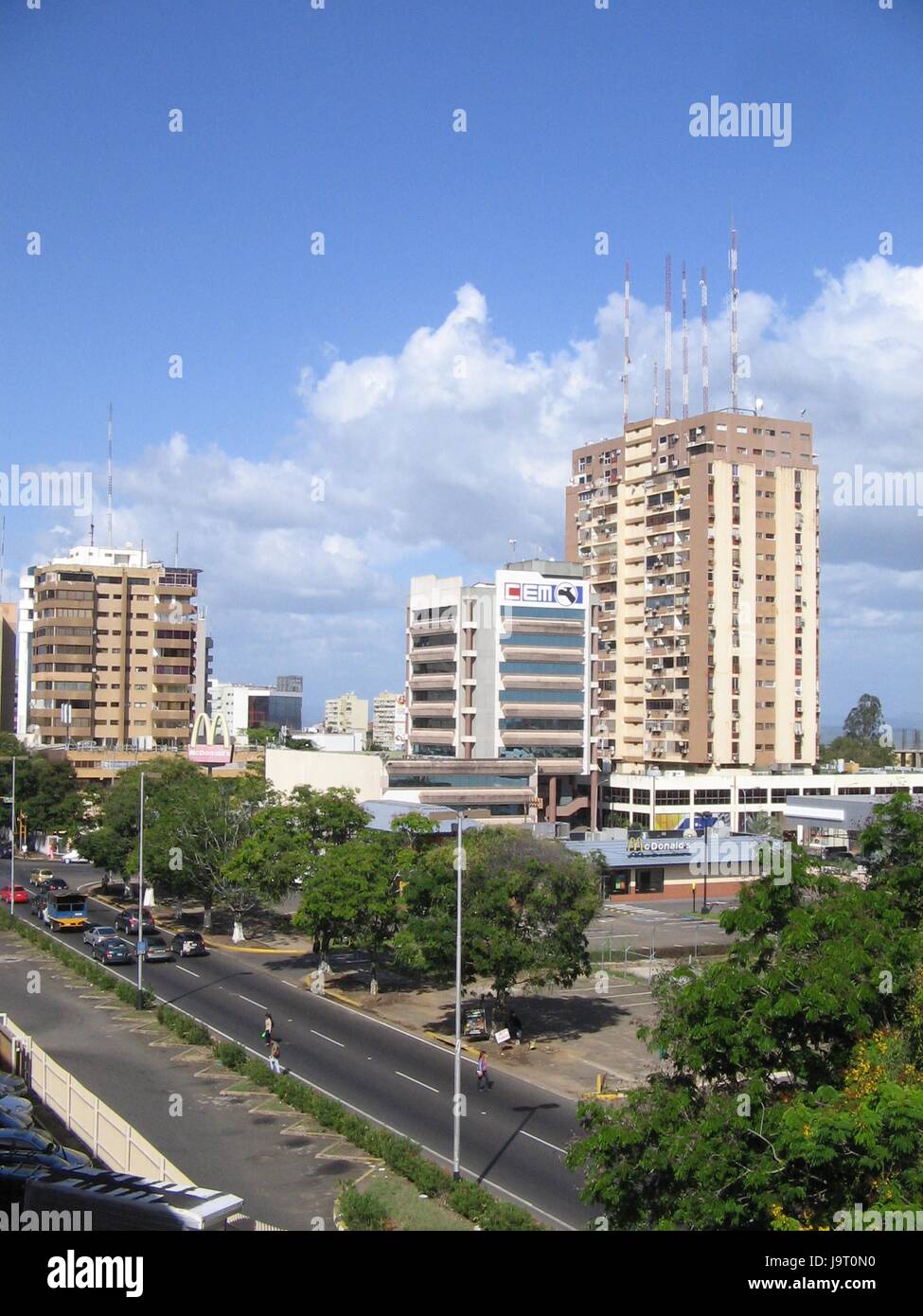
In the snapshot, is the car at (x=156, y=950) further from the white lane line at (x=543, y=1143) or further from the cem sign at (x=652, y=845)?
the cem sign at (x=652, y=845)

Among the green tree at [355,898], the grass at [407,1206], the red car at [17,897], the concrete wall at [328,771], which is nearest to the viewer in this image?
the grass at [407,1206]

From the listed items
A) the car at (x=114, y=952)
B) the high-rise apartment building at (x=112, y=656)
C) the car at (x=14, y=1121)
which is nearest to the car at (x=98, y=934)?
the car at (x=114, y=952)

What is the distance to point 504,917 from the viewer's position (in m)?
33.9

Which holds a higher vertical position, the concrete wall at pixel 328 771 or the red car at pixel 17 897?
the concrete wall at pixel 328 771

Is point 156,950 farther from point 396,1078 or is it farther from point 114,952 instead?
point 396,1078

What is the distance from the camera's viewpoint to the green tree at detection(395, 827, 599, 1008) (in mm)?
33344

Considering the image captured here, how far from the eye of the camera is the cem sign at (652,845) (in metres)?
65.9

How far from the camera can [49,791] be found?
253ft

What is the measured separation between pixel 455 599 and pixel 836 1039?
6089 cm

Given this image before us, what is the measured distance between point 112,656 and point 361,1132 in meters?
91.4

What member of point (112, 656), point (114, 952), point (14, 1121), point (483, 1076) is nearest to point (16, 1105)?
point (14, 1121)

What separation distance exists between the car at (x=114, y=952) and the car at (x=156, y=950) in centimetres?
39
